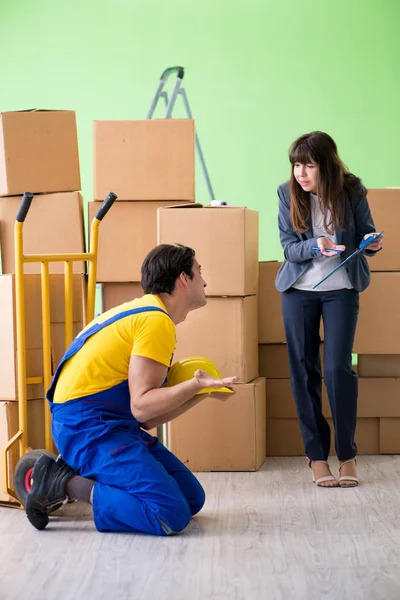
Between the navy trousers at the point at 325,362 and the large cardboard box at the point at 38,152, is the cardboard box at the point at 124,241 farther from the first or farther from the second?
the navy trousers at the point at 325,362

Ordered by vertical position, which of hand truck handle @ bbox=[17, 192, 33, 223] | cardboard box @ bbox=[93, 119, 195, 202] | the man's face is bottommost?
the man's face

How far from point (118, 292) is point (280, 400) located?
74 cm

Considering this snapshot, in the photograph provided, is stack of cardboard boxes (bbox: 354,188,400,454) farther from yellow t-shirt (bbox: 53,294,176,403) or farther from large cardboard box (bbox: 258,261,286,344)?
yellow t-shirt (bbox: 53,294,176,403)

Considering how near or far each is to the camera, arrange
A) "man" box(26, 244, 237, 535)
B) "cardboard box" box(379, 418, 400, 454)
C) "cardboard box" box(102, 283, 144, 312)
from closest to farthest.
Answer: "man" box(26, 244, 237, 535) → "cardboard box" box(102, 283, 144, 312) → "cardboard box" box(379, 418, 400, 454)

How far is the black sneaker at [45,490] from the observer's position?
221 cm

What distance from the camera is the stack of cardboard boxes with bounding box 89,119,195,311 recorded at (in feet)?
9.56

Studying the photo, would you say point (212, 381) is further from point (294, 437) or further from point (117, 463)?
point (294, 437)

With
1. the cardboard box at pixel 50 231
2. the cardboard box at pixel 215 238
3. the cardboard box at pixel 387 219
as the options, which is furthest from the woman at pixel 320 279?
the cardboard box at pixel 50 231

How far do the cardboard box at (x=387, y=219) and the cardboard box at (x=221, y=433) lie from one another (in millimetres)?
691

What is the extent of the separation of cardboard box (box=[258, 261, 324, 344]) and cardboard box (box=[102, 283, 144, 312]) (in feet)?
1.53

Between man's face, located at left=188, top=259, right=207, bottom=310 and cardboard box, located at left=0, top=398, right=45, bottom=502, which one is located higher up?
man's face, located at left=188, top=259, right=207, bottom=310

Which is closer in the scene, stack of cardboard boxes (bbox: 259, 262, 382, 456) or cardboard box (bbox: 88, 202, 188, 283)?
cardboard box (bbox: 88, 202, 188, 283)

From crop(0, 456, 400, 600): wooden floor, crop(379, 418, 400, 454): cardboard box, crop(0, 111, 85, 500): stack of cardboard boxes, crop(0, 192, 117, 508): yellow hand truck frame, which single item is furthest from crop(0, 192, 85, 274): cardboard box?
crop(379, 418, 400, 454): cardboard box

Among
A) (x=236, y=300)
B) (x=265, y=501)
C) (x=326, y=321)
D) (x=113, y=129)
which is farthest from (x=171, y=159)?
(x=265, y=501)
